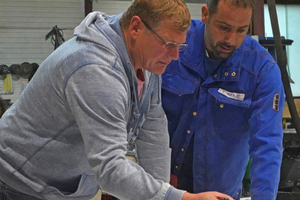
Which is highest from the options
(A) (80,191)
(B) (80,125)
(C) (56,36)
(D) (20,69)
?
(B) (80,125)

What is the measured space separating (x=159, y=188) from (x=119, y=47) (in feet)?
1.27

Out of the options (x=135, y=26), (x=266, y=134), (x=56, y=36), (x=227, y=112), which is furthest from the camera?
(x=56, y=36)

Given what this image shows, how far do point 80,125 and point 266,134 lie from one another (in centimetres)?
75

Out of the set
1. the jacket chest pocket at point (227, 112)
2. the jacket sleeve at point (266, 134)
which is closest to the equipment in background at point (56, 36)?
the jacket chest pocket at point (227, 112)

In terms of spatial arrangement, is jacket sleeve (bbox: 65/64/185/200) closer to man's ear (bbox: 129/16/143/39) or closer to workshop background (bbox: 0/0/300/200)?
man's ear (bbox: 129/16/143/39)

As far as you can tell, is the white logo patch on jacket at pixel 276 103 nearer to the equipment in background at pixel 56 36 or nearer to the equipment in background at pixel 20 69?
the equipment in background at pixel 56 36

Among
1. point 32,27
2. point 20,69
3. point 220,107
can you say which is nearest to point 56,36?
point 32,27

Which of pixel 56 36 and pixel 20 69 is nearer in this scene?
pixel 56 36

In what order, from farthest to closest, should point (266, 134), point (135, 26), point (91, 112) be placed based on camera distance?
point (266, 134), point (135, 26), point (91, 112)

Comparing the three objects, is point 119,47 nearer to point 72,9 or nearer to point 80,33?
point 80,33

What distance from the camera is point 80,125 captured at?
0.89 m

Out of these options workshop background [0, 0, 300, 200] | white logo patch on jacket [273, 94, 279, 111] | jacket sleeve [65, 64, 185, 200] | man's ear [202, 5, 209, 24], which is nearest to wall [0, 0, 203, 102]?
workshop background [0, 0, 300, 200]

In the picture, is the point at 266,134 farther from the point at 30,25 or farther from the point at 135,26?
the point at 30,25

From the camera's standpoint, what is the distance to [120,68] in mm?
951
